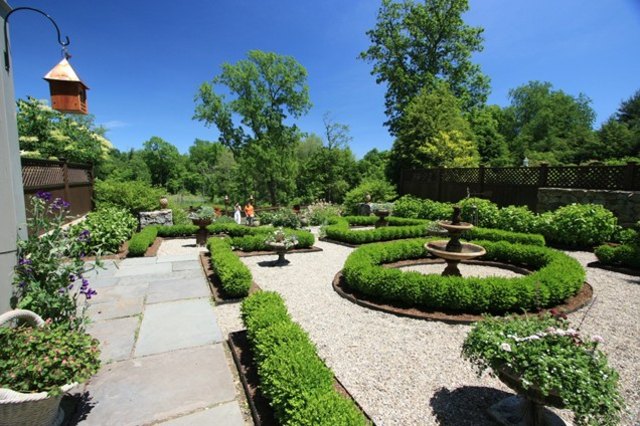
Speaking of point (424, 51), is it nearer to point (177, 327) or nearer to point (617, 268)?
point (617, 268)

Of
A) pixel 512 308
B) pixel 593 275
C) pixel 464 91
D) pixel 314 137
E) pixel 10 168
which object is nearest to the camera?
pixel 10 168

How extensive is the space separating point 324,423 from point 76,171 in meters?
11.8

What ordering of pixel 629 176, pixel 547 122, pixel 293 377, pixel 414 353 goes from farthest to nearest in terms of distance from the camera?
pixel 547 122 → pixel 629 176 → pixel 414 353 → pixel 293 377

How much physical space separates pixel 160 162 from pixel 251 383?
4886 centimetres

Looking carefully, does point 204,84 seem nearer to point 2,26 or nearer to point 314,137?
point 314,137

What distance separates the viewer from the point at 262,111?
25.4 meters


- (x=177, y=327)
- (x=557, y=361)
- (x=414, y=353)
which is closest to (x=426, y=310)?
(x=414, y=353)

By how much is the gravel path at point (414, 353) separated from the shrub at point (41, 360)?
202 centimetres

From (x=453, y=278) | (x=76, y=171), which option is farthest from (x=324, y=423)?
(x=76, y=171)

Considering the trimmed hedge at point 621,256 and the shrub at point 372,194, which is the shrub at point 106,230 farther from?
the trimmed hedge at point 621,256

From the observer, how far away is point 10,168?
301 centimetres

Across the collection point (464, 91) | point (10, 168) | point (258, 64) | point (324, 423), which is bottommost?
point (324, 423)

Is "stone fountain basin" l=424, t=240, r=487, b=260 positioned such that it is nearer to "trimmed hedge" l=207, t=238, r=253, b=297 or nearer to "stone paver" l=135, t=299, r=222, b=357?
"trimmed hedge" l=207, t=238, r=253, b=297

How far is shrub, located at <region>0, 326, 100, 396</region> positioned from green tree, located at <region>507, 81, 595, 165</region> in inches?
1293
